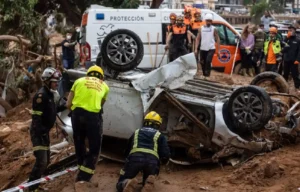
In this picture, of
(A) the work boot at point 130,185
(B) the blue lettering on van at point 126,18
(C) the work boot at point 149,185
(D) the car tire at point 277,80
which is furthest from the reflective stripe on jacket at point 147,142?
(B) the blue lettering on van at point 126,18

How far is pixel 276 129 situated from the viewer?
8.27 meters

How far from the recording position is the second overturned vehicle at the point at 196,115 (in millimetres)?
8062

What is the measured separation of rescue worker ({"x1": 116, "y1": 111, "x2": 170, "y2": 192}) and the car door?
8.83 meters

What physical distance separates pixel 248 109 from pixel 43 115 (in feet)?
9.16

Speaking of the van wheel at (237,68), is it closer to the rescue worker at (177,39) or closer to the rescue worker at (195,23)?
the rescue worker at (195,23)

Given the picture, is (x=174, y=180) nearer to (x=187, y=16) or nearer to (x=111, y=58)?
(x=111, y=58)

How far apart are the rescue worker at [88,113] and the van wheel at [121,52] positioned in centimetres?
101

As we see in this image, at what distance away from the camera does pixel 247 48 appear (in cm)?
1584

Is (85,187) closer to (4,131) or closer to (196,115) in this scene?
(196,115)

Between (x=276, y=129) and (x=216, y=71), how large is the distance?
7770mm

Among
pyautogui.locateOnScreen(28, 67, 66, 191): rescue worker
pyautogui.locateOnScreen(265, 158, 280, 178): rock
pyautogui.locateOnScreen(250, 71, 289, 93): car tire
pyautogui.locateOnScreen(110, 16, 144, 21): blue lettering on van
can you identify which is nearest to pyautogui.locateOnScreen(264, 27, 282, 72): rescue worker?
pyautogui.locateOnScreen(110, 16, 144, 21): blue lettering on van

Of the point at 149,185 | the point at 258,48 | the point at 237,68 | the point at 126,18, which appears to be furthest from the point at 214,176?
the point at 258,48

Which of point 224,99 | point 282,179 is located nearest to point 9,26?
point 224,99

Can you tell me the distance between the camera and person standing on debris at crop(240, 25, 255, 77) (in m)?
15.9
